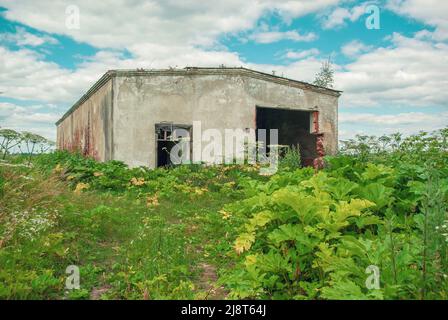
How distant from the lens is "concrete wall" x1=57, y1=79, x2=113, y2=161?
14.0m

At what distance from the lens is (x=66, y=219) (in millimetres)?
5637

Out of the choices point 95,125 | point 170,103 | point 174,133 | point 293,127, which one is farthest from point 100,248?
point 293,127

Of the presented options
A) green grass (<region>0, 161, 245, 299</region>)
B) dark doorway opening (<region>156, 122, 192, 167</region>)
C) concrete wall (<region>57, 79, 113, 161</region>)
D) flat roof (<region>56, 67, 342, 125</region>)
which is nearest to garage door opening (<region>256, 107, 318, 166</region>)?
flat roof (<region>56, 67, 342, 125</region>)

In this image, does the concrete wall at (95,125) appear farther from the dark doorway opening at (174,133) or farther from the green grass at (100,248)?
the green grass at (100,248)

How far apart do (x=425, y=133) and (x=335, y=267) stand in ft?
22.2

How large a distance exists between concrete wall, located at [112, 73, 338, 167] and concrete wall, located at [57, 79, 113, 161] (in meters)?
0.58

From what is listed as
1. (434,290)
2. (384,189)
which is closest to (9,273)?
(434,290)

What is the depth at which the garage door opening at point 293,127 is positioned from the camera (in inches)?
709

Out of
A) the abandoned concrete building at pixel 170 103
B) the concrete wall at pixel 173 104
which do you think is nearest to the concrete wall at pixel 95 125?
the abandoned concrete building at pixel 170 103

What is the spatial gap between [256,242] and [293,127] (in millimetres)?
15124

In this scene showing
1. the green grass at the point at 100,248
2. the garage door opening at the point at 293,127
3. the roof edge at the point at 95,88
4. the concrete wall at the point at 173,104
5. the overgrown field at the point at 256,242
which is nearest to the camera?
the overgrown field at the point at 256,242

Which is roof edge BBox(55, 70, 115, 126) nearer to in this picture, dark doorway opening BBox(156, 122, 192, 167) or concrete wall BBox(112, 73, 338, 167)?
concrete wall BBox(112, 73, 338, 167)

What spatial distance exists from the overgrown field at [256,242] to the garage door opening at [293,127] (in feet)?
34.8
